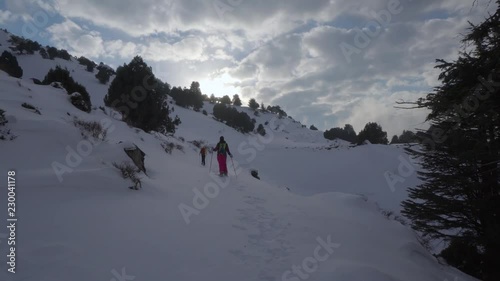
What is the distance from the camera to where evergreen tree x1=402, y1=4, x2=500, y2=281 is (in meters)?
4.43

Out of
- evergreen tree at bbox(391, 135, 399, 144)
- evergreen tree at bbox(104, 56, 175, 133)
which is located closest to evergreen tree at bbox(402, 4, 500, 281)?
evergreen tree at bbox(104, 56, 175, 133)

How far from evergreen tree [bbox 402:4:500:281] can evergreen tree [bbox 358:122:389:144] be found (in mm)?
44320

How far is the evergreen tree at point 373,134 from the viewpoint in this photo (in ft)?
170

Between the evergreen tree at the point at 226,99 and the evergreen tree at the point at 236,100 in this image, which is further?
the evergreen tree at the point at 236,100

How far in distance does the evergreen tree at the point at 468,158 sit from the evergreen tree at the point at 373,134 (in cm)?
4432

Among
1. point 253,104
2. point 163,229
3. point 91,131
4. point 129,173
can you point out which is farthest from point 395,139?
point 163,229

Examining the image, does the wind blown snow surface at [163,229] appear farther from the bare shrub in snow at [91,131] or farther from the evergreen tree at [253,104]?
the evergreen tree at [253,104]

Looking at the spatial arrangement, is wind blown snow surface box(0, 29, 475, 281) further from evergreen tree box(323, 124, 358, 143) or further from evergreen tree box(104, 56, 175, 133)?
evergreen tree box(323, 124, 358, 143)

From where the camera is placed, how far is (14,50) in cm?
6950

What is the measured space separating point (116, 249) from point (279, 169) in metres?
35.7

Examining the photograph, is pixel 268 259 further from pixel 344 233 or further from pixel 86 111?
pixel 86 111

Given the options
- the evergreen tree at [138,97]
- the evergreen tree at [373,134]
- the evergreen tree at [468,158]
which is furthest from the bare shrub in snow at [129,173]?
the evergreen tree at [373,134]

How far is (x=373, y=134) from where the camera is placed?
51.8m

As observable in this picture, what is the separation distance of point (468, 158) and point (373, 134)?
49.5 m
